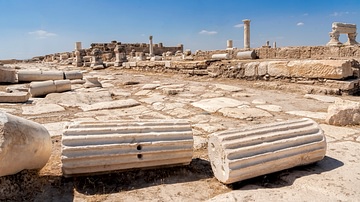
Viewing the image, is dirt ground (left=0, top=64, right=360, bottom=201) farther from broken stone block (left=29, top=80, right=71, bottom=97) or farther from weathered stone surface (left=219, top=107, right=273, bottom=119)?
broken stone block (left=29, top=80, right=71, bottom=97)

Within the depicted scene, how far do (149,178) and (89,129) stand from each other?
720 mm

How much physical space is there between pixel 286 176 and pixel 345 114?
2.14m

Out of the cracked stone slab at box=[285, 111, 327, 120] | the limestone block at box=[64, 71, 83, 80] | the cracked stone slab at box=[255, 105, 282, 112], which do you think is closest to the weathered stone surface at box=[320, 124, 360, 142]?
the cracked stone slab at box=[285, 111, 327, 120]

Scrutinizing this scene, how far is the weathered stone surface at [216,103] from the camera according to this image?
5.33 metres

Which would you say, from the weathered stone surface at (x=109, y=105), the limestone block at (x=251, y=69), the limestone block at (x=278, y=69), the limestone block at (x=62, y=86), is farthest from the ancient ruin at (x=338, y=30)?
the limestone block at (x=62, y=86)

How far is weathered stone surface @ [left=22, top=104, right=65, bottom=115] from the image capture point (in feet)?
17.4

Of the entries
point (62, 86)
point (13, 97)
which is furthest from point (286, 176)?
point (62, 86)

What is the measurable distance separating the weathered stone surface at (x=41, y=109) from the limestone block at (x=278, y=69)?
5489mm

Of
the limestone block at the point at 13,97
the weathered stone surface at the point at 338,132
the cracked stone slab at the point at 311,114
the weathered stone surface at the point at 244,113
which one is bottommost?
the weathered stone surface at the point at 338,132

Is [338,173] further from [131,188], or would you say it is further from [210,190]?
[131,188]

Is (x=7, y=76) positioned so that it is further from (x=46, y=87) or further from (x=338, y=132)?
(x=338, y=132)

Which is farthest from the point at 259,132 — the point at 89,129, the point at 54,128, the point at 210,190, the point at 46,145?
the point at 54,128

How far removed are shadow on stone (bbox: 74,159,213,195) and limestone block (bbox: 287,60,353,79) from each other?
198 inches

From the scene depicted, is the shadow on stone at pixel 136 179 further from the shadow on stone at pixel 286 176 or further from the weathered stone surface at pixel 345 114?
the weathered stone surface at pixel 345 114
